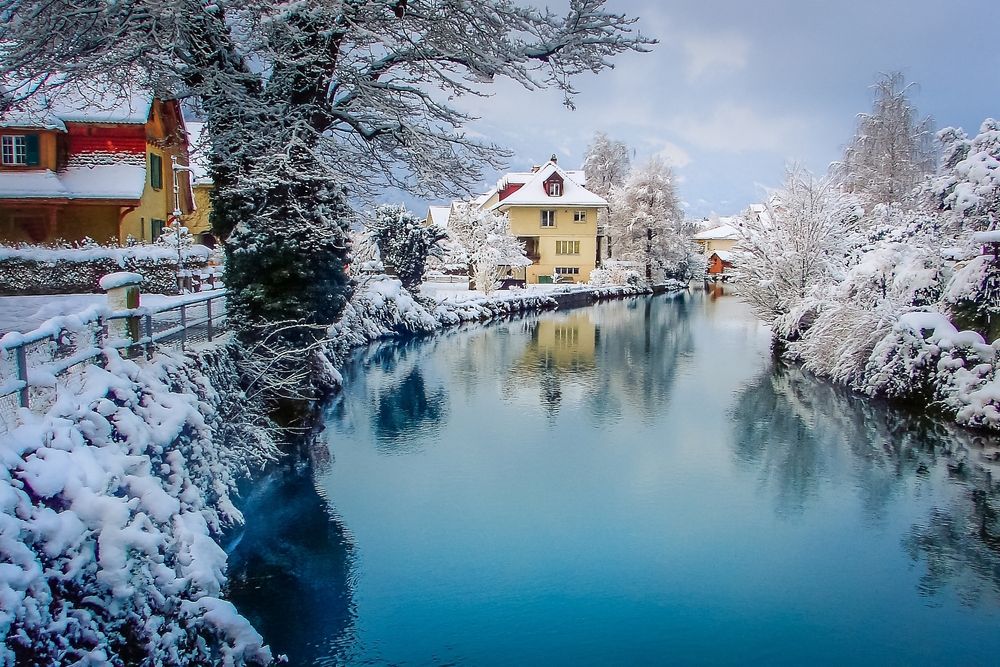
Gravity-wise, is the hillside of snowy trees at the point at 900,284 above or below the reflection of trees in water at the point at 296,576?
above

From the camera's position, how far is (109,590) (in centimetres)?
507

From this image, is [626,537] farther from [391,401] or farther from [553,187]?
[553,187]

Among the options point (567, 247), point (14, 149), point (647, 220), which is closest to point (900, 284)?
point (14, 149)

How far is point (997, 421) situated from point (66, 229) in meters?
25.7

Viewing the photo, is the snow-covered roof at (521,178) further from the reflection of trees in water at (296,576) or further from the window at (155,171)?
the reflection of trees in water at (296,576)

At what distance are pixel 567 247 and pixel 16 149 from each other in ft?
129

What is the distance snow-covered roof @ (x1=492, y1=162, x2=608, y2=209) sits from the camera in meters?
54.8

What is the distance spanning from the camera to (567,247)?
55.9 metres

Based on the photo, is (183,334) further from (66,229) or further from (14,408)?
→ (66,229)

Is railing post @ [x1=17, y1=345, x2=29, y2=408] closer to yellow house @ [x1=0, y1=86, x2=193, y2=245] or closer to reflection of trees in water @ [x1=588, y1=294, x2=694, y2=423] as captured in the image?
reflection of trees in water @ [x1=588, y1=294, x2=694, y2=423]

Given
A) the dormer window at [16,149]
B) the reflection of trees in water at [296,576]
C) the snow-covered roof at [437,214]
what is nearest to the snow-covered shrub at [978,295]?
the reflection of trees in water at [296,576]

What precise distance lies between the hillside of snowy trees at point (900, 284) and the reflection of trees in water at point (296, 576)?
532 inches

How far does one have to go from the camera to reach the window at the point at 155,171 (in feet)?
83.7

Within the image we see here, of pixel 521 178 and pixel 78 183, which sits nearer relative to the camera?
pixel 78 183
